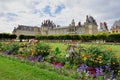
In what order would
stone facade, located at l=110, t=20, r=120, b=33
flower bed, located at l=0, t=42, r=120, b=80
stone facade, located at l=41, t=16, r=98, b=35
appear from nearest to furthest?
flower bed, located at l=0, t=42, r=120, b=80, stone facade, located at l=110, t=20, r=120, b=33, stone facade, located at l=41, t=16, r=98, b=35

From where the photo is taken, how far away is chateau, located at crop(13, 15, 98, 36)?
9056 centimetres

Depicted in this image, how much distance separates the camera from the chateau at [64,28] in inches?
3565

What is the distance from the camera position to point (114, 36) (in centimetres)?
4384

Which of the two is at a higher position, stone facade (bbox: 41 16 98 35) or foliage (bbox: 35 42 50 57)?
stone facade (bbox: 41 16 98 35)

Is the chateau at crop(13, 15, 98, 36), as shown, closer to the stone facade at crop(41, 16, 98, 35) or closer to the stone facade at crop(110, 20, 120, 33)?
the stone facade at crop(41, 16, 98, 35)

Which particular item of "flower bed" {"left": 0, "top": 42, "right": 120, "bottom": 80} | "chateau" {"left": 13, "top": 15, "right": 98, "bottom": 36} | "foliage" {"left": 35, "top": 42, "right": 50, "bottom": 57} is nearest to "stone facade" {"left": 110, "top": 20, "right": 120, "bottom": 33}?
"chateau" {"left": 13, "top": 15, "right": 98, "bottom": 36}

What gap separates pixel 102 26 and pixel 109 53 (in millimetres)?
77515

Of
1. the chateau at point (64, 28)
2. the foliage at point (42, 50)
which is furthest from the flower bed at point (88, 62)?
the chateau at point (64, 28)

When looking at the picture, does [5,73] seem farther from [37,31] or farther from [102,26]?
[37,31]

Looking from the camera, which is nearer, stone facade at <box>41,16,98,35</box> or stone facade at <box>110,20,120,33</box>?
stone facade at <box>110,20,120,33</box>

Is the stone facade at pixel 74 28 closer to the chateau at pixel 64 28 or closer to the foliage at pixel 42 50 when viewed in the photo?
the chateau at pixel 64 28

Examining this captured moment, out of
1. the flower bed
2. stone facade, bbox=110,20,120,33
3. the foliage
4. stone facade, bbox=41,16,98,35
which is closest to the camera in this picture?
the flower bed

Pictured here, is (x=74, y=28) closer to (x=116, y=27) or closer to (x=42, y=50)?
(x=116, y=27)

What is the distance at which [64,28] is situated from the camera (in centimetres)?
10131
